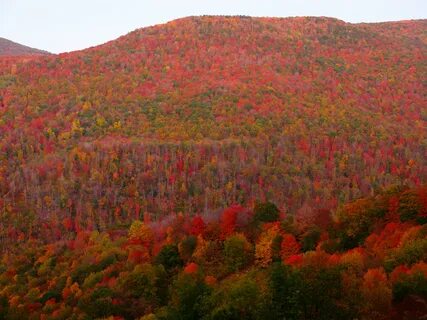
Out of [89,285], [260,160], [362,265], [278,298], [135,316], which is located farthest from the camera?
[260,160]

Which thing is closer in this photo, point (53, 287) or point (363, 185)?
point (53, 287)

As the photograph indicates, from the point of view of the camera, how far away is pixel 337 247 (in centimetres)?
7356

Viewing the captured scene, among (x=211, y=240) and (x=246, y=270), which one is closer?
(x=246, y=270)

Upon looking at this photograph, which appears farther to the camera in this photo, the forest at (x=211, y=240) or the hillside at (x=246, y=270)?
the forest at (x=211, y=240)

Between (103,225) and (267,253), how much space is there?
8951cm

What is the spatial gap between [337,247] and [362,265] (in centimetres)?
1622

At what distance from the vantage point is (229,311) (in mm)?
49719

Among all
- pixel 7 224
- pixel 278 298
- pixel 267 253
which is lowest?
pixel 7 224

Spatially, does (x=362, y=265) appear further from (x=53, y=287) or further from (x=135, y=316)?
(x=53, y=287)

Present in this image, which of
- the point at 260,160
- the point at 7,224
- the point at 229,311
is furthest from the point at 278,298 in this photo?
the point at 260,160

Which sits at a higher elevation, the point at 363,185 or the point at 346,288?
the point at 346,288

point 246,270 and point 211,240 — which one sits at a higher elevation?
point 246,270

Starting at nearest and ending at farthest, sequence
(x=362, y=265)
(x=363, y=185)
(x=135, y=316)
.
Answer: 1. (x=362, y=265)
2. (x=135, y=316)
3. (x=363, y=185)

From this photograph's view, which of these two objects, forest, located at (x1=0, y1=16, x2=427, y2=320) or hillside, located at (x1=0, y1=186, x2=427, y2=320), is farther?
forest, located at (x1=0, y1=16, x2=427, y2=320)
